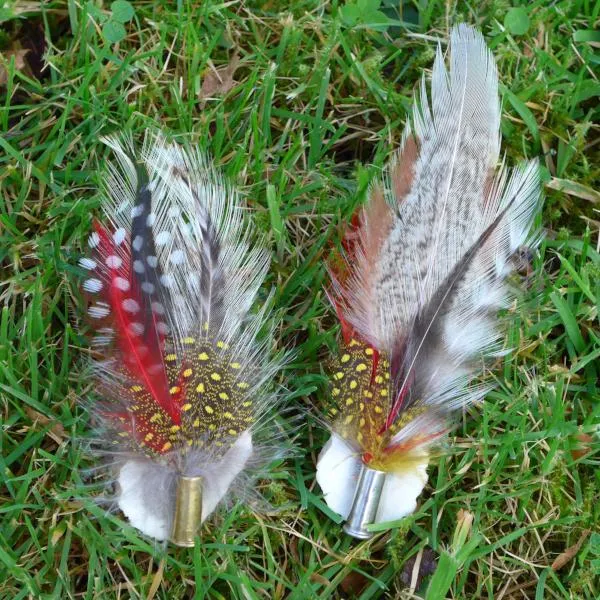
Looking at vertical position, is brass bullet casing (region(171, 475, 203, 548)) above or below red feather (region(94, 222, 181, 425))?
below

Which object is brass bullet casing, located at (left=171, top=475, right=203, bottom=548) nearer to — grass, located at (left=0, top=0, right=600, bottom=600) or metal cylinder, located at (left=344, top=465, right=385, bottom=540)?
grass, located at (left=0, top=0, right=600, bottom=600)

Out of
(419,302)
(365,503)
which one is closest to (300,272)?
(419,302)

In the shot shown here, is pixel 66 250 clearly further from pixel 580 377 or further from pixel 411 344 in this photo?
pixel 580 377

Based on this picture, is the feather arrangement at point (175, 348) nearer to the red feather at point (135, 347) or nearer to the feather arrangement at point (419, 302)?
the red feather at point (135, 347)

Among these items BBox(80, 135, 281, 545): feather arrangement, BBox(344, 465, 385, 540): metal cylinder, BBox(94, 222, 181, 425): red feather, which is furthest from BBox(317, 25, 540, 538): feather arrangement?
BBox(94, 222, 181, 425): red feather

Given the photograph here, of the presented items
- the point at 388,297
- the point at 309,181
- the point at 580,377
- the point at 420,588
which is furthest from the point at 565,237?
the point at 420,588

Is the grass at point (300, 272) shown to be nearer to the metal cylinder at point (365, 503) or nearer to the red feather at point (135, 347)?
the metal cylinder at point (365, 503)

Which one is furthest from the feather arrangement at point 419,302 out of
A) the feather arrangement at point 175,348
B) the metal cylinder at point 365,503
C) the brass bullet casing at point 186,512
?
the brass bullet casing at point 186,512

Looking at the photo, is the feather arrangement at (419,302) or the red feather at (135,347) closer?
the red feather at (135,347)

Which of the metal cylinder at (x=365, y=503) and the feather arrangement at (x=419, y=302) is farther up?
the feather arrangement at (x=419, y=302)
